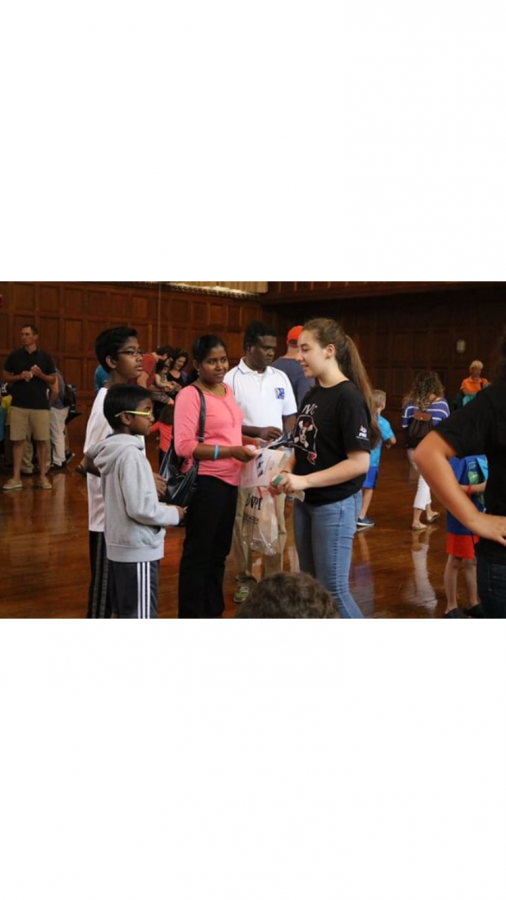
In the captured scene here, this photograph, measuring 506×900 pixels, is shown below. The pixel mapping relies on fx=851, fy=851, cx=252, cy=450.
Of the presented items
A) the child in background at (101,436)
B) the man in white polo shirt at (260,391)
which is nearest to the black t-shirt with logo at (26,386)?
the man in white polo shirt at (260,391)

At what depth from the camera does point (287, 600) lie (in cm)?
194

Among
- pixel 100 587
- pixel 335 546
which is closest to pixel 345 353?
pixel 335 546

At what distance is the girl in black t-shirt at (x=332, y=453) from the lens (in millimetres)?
2889

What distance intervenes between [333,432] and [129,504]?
0.75 m

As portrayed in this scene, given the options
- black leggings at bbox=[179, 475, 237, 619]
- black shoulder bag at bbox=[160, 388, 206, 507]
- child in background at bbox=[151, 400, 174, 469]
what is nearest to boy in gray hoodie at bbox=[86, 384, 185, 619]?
black shoulder bag at bbox=[160, 388, 206, 507]

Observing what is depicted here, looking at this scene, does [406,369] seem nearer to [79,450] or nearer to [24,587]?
[79,450]

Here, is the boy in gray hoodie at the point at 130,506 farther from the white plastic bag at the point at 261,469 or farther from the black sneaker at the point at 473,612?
the black sneaker at the point at 473,612

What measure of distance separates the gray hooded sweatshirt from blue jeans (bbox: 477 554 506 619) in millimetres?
1248

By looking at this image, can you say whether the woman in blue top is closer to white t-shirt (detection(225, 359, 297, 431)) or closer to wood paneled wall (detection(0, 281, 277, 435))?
white t-shirt (detection(225, 359, 297, 431))

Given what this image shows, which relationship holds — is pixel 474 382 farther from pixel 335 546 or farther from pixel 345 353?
pixel 335 546

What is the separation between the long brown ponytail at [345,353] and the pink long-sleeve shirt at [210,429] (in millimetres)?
787

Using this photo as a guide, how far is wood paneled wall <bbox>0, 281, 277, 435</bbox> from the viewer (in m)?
13.2

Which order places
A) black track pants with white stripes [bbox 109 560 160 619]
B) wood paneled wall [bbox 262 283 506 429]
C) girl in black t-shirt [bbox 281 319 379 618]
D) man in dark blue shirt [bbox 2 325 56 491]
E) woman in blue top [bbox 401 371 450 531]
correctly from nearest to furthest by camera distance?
1. girl in black t-shirt [bbox 281 319 379 618]
2. black track pants with white stripes [bbox 109 560 160 619]
3. woman in blue top [bbox 401 371 450 531]
4. man in dark blue shirt [bbox 2 325 56 491]
5. wood paneled wall [bbox 262 283 506 429]

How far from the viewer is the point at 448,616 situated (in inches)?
165
